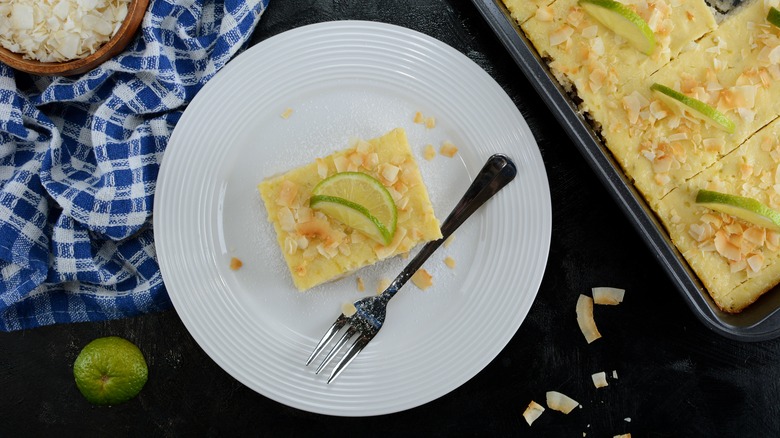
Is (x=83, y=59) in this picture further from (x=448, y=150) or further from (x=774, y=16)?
(x=774, y=16)

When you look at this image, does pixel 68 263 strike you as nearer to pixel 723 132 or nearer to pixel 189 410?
pixel 189 410

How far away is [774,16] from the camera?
2.30m

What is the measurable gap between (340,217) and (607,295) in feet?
4.53

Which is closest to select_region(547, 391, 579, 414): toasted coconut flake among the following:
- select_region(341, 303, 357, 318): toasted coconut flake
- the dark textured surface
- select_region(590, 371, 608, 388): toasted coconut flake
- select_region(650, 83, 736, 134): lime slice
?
the dark textured surface

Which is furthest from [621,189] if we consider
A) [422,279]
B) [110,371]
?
[110,371]

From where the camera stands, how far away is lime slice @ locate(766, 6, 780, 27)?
2295 mm

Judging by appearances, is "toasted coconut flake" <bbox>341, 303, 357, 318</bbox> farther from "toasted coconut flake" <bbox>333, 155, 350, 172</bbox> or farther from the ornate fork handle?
"toasted coconut flake" <bbox>333, 155, 350, 172</bbox>

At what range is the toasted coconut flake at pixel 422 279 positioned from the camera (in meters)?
2.54

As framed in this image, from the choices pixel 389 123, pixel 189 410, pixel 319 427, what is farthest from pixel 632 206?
pixel 189 410

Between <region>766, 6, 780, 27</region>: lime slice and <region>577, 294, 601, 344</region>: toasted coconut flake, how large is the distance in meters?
1.45

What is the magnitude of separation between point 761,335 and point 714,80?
1.10 metres

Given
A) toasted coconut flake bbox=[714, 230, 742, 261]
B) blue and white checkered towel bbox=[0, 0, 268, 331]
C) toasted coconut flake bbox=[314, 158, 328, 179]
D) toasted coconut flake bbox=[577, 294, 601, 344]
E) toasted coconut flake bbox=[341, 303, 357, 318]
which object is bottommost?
toasted coconut flake bbox=[577, 294, 601, 344]

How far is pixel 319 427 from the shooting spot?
267 cm

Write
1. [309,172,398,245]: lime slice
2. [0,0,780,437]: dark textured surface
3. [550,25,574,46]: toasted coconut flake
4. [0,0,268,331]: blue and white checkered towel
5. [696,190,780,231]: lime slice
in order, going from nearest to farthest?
[696,190,780,231]: lime slice, [309,172,398,245]: lime slice, [550,25,574,46]: toasted coconut flake, [0,0,268,331]: blue and white checkered towel, [0,0,780,437]: dark textured surface
